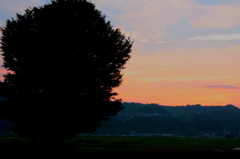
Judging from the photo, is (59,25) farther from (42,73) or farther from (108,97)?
(108,97)

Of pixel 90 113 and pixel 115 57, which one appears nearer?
pixel 90 113

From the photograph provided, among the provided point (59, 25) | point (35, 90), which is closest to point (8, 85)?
point (35, 90)

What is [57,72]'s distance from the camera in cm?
3597

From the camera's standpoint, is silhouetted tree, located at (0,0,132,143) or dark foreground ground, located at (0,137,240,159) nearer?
dark foreground ground, located at (0,137,240,159)

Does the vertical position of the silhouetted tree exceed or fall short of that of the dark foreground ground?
it exceeds it

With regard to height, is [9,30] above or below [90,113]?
above

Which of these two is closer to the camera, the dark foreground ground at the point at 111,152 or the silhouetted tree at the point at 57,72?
the dark foreground ground at the point at 111,152

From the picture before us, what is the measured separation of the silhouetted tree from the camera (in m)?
35.6

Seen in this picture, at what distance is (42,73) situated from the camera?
35.8m

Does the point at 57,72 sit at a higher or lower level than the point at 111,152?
higher

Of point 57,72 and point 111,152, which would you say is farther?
point 111,152

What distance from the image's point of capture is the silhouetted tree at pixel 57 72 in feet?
117

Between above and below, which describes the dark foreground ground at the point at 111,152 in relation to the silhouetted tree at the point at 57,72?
below

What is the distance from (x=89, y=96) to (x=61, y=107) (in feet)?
12.3
